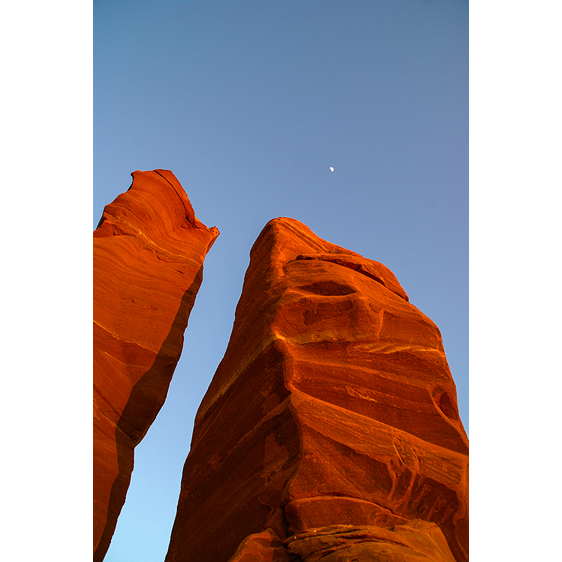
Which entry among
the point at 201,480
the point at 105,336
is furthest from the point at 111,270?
the point at 201,480

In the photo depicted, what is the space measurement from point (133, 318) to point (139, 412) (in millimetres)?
2425

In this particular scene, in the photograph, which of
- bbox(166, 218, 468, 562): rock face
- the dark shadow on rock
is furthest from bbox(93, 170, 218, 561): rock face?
bbox(166, 218, 468, 562): rock face

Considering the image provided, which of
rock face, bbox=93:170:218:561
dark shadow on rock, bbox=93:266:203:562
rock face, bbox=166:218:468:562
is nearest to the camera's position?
rock face, bbox=166:218:468:562

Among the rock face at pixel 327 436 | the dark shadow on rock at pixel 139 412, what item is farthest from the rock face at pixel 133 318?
the rock face at pixel 327 436

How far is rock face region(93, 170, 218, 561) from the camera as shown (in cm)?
1198

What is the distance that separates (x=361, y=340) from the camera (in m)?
9.04

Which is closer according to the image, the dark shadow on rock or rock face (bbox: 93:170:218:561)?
the dark shadow on rock

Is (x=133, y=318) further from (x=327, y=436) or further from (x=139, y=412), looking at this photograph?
(x=327, y=436)

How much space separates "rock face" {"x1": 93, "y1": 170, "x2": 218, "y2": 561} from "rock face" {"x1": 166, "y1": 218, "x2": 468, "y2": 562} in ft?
8.39

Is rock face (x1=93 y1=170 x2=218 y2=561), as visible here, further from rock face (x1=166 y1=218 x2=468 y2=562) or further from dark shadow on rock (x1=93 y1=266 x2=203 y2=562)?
rock face (x1=166 y1=218 x2=468 y2=562)

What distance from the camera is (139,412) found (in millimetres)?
12898

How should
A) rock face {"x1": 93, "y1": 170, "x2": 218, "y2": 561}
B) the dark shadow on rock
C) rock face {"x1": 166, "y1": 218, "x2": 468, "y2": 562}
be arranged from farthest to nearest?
rock face {"x1": 93, "y1": 170, "x2": 218, "y2": 561} → the dark shadow on rock → rock face {"x1": 166, "y1": 218, "x2": 468, "y2": 562}

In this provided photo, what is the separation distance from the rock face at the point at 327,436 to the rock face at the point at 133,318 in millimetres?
2557

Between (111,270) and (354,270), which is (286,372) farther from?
(111,270)
